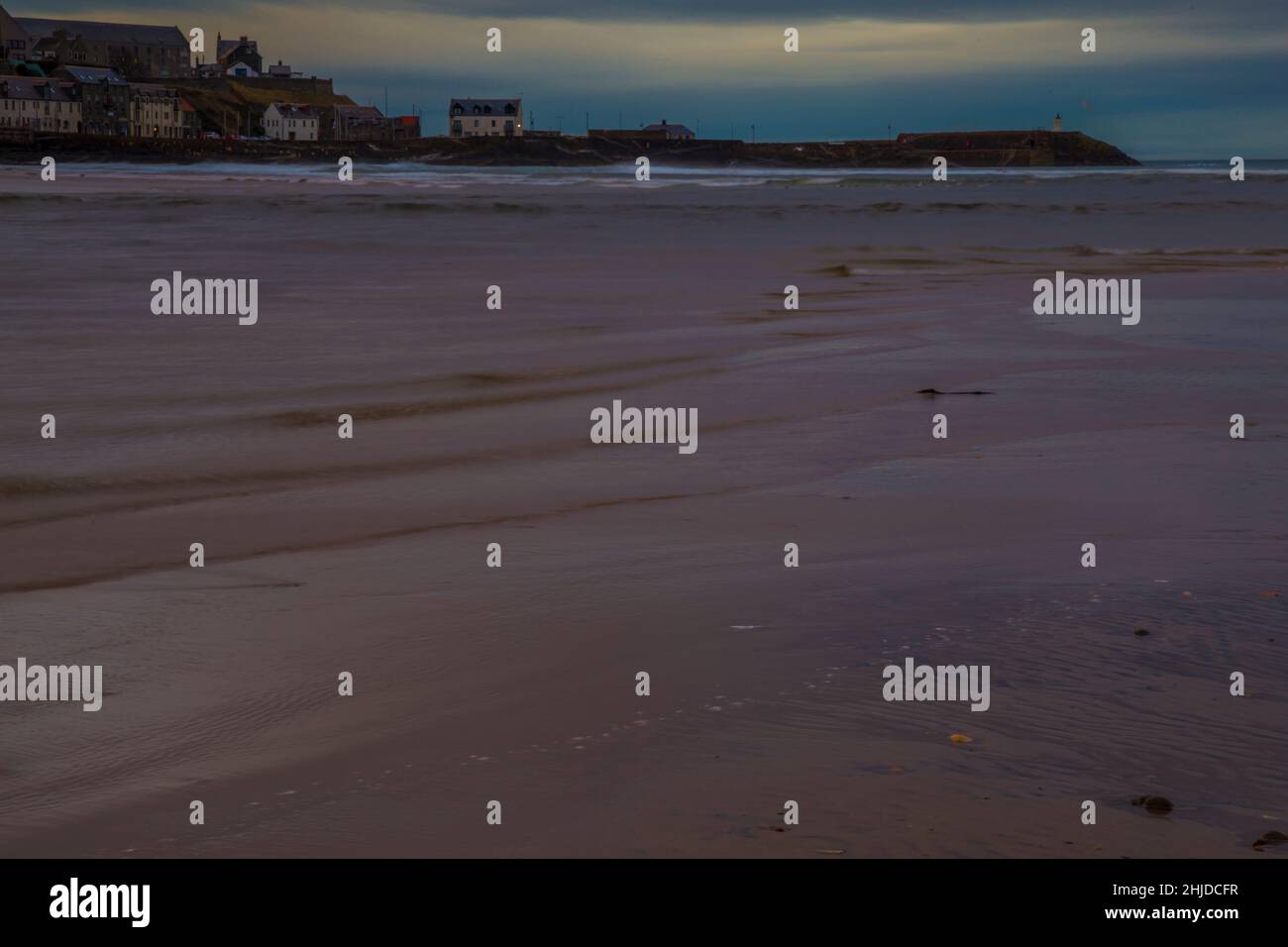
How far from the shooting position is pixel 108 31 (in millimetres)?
189500

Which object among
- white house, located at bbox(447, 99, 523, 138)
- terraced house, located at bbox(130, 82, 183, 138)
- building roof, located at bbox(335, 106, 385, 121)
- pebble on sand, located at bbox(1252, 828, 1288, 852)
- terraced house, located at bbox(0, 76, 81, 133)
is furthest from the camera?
building roof, located at bbox(335, 106, 385, 121)

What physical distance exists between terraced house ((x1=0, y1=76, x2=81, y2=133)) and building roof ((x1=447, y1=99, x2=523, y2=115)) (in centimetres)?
4085

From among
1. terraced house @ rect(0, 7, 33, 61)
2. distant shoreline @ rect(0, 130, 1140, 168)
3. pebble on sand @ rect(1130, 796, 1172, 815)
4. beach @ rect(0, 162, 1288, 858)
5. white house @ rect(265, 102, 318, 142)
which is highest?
terraced house @ rect(0, 7, 33, 61)

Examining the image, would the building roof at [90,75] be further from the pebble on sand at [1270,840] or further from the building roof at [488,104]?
the pebble on sand at [1270,840]

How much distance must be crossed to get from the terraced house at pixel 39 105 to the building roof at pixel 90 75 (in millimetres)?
3730

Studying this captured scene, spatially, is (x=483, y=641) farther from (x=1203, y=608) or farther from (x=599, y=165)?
(x=599, y=165)

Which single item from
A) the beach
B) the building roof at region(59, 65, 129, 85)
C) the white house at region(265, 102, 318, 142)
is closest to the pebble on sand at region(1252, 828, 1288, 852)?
the beach

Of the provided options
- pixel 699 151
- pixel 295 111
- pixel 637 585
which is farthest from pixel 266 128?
pixel 637 585

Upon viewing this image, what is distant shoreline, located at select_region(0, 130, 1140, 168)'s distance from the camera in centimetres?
12444

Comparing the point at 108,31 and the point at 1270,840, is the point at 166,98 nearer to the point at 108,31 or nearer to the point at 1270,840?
the point at 108,31

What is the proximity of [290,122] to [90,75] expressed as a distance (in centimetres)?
2437

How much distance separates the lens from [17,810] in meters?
3.49

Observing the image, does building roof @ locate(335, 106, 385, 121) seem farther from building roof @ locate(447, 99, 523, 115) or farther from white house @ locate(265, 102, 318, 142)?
building roof @ locate(447, 99, 523, 115)

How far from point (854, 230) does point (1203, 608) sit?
1080 inches
